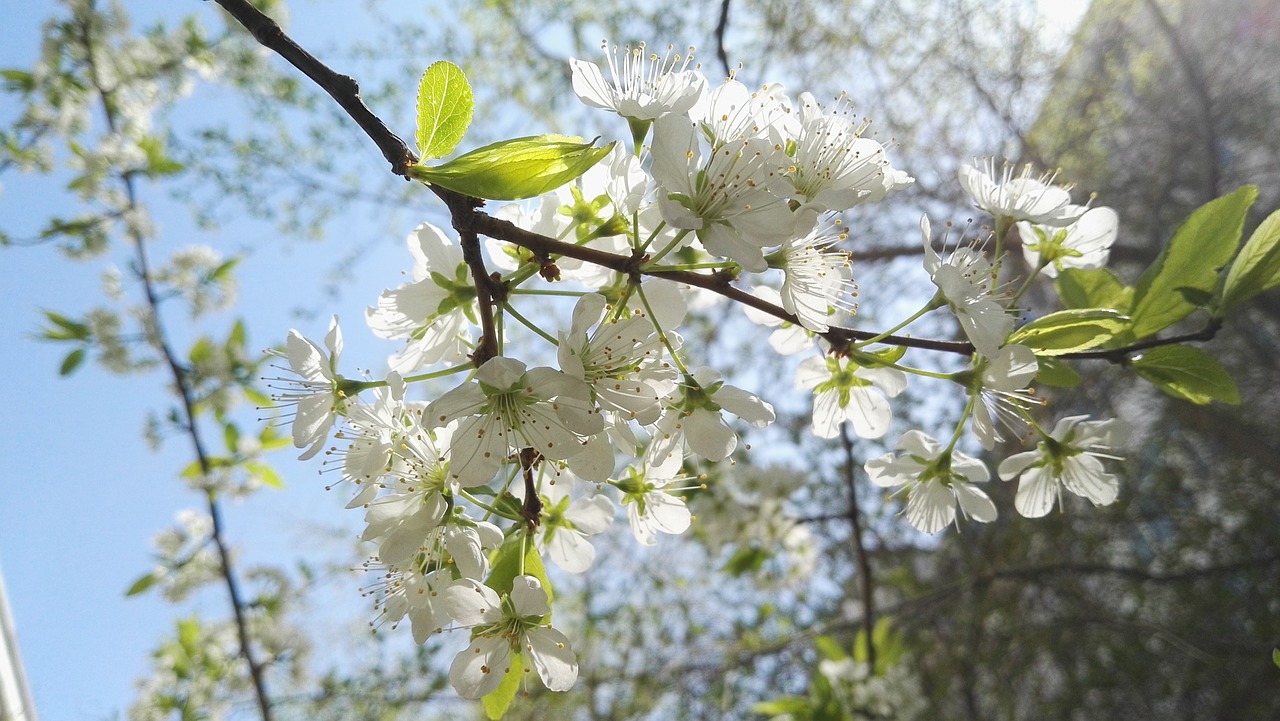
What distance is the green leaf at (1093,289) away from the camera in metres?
0.83

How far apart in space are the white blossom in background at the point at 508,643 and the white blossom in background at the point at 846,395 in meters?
0.46

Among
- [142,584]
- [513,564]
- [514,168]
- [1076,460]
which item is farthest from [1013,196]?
[142,584]

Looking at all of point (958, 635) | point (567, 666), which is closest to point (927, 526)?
point (567, 666)

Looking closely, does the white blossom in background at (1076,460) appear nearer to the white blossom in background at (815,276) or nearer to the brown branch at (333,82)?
the white blossom in background at (815,276)

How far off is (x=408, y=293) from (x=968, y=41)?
289cm

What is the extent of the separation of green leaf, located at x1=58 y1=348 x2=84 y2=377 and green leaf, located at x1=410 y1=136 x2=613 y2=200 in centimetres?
217

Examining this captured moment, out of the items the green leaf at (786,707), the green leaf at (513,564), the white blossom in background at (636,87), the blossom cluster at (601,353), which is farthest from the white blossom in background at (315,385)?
the green leaf at (786,707)

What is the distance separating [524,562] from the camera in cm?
75

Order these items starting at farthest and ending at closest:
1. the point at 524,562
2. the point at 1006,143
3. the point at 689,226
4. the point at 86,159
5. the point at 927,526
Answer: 1. the point at 1006,143
2. the point at 86,159
3. the point at 927,526
4. the point at 524,562
5. the point at 689,226

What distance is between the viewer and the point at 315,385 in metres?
0.78

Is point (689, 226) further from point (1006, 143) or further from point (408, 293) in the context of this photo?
point (1006, 143)

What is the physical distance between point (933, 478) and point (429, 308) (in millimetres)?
692

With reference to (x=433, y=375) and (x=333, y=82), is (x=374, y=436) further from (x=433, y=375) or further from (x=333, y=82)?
(x=333, y=82)

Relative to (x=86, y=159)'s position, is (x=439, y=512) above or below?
below
